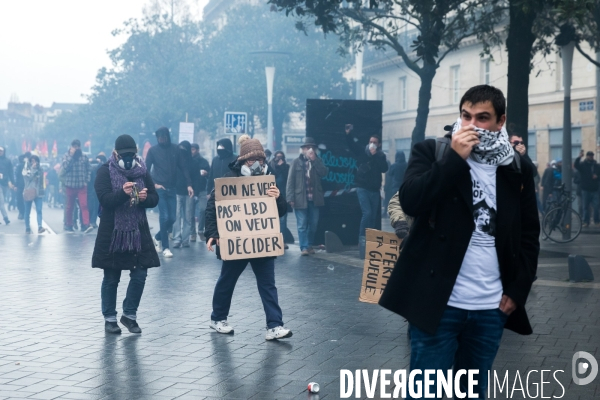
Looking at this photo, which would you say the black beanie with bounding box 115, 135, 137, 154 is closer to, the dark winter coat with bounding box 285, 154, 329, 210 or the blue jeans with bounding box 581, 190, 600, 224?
the dark winter coat with bounding box 285, 154, 329, 210

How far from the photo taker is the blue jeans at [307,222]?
15547 millimetres

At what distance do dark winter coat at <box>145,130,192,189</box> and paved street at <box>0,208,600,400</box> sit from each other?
11.0ft

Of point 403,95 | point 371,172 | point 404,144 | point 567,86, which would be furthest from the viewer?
point 404,144

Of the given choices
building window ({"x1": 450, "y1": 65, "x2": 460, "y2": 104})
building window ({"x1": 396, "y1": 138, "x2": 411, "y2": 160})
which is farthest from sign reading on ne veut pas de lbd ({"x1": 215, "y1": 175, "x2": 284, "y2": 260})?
building window ({"x1": 396, "y1": 138, "x2": 411, "y2": 160})

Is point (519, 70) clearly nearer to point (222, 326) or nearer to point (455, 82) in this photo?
point (222, 326)

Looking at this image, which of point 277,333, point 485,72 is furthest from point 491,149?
point 485,72

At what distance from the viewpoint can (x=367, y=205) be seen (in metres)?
15.3

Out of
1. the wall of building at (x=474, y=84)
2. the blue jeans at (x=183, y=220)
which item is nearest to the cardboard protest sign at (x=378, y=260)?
the blue jeans at (x=183, y=220)

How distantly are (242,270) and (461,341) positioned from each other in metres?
4.45

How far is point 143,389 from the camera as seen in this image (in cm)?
596

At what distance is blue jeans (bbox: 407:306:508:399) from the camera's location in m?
3.71

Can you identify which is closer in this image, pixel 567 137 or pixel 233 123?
pixel 567 137

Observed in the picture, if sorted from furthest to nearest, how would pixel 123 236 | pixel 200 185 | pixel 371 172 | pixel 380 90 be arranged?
pixel 380 90 < pixel 200 185 < pixel 371 172 < pixel 123 236

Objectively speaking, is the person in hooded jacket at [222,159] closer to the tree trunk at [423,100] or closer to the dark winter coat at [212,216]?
the tree trunk at [423,100]
